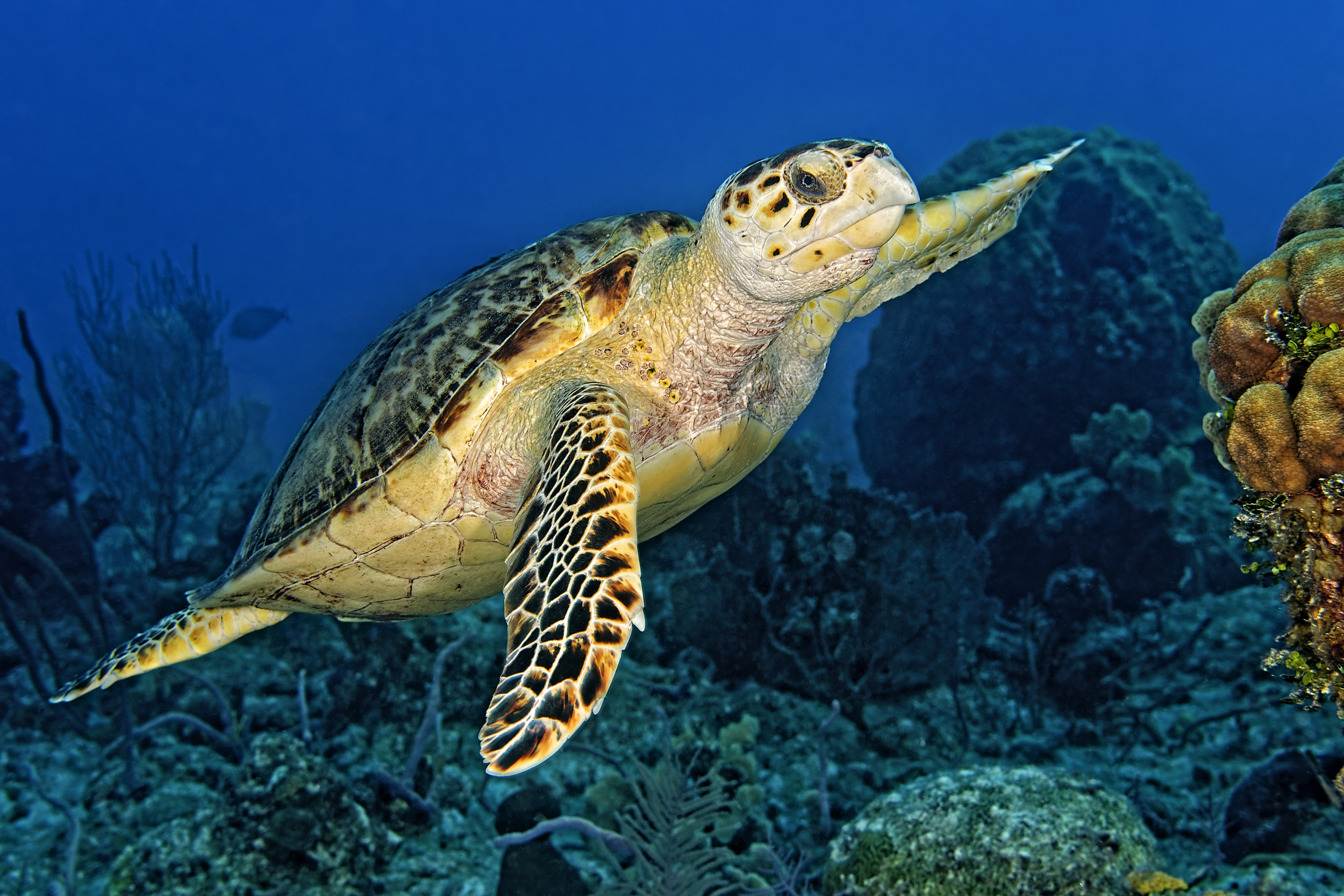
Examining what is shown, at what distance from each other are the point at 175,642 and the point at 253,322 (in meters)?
22.7

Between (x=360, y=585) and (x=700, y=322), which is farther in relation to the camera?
(x=360, y=585)

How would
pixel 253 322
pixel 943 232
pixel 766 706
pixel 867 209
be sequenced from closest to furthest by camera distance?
1. pixel 867 209
2. pixel 943 232
3. pixel 766 706
4. pixel 253 322

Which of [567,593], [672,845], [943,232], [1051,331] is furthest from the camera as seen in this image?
[1051,331]

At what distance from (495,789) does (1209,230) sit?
12.8 m

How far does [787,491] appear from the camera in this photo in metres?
6.58

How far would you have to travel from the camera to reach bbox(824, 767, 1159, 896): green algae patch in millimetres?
2332

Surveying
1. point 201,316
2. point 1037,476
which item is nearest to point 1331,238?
point 1037,476

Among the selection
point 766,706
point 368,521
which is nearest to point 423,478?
point 368,521

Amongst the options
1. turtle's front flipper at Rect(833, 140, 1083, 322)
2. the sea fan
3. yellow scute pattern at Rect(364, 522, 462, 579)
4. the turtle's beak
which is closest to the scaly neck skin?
the turtle's beak

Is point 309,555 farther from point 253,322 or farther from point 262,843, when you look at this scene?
point 253,322

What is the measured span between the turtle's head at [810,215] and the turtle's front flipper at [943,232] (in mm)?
936

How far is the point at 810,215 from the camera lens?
2213mm

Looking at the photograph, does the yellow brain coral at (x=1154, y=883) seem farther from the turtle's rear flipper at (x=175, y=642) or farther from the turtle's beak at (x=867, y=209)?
the turtle's rear flipper at (x=175, y=642)

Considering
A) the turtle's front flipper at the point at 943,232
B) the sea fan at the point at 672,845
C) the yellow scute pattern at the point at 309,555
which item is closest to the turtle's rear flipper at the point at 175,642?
the yellow scute pattern at the point at 309,555
